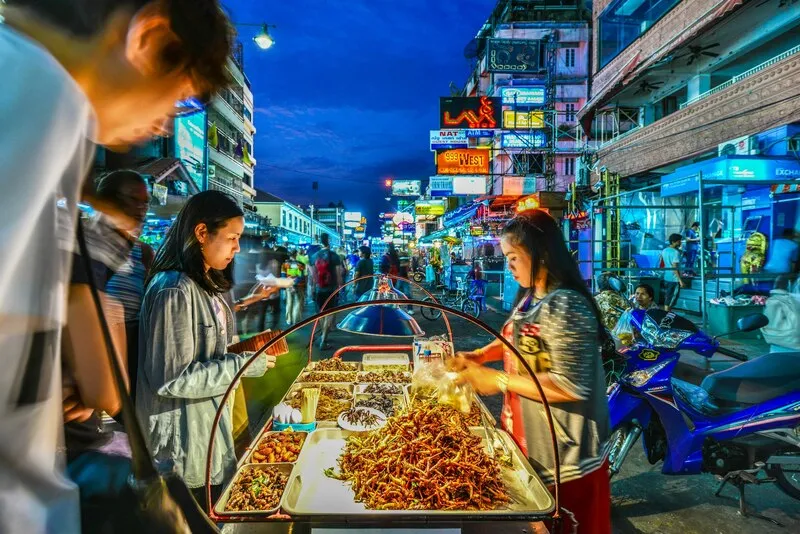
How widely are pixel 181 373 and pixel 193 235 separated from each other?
775 mm

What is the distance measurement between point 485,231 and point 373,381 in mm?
21634

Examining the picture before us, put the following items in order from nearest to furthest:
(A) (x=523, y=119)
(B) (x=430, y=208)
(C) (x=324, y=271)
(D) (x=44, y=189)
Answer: (D) (x=44, y=189) → (C) (x=324, y=271) → (A) (x=523, y=119) → (B) (x=430, y=208)

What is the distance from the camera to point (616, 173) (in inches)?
650

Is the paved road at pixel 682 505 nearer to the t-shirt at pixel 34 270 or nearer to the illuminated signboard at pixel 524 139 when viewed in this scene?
the t-shirt at pixel 34 270

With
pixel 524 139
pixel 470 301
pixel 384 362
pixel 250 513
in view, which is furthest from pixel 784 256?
pixel 524 139

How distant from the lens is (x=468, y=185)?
2370 centimetres

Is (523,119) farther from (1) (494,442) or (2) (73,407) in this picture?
(2) (73,407)

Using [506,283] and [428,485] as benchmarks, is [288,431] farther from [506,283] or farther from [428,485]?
[506,283]

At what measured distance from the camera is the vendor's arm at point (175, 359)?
6.95 ft

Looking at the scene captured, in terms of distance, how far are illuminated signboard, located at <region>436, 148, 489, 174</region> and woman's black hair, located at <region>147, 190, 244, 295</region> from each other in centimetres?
2038

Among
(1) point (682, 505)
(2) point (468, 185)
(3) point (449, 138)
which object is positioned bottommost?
(1) point (682, 505)

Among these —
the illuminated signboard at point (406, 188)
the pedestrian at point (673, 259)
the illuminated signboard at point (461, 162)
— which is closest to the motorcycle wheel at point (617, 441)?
the pedestrian at point (673, 259)

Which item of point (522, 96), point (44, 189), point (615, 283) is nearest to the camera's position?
point (44, 189)

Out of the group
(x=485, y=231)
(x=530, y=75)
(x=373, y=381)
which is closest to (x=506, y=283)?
(x=485, y=231)
